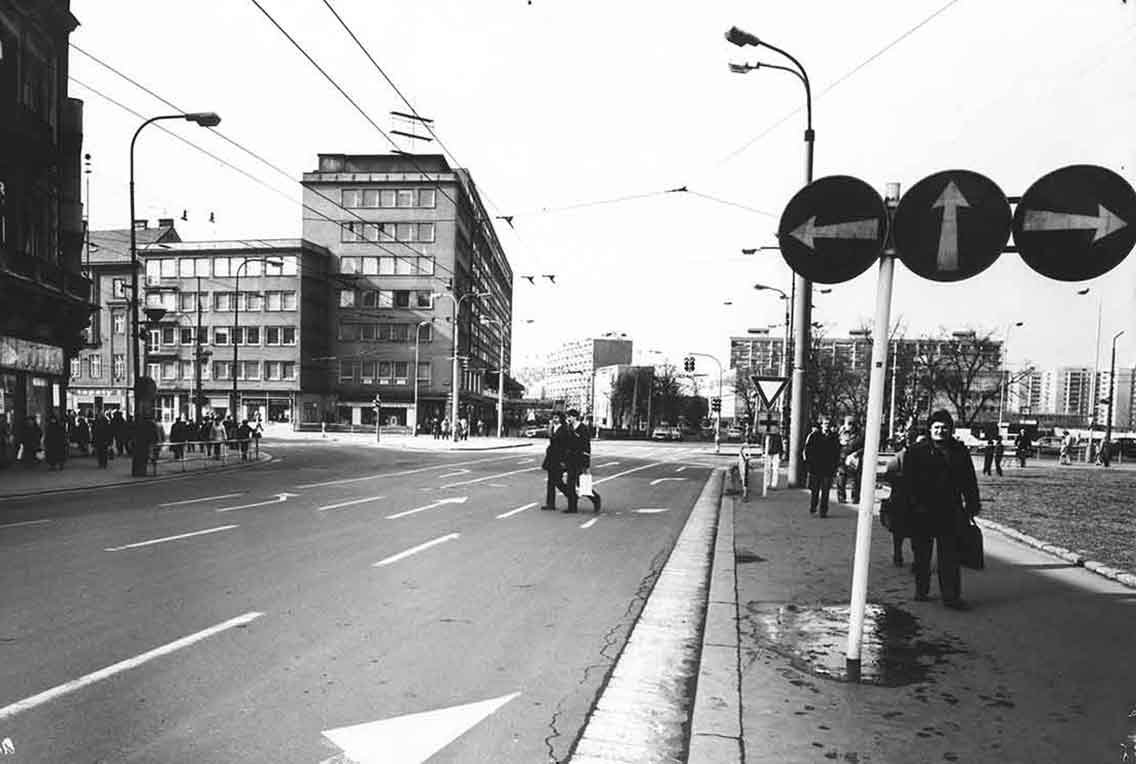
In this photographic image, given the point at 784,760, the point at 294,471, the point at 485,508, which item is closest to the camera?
the point at 784,760

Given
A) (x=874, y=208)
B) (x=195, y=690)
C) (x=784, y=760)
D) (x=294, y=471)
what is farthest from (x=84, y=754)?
(x=294, y=471)

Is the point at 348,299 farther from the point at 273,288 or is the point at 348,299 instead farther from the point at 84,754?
the point at 84,754

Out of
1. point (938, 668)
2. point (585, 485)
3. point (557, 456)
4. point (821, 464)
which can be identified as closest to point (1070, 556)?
point (821, 464)

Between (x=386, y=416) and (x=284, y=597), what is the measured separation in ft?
242

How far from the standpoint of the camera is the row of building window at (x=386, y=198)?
3095 inches

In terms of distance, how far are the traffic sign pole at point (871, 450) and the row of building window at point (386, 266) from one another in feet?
246

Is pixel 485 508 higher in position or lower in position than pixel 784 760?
lower

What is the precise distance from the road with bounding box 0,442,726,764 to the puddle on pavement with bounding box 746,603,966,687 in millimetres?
1214

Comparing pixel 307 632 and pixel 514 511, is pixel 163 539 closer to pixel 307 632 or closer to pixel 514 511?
pixel 307 632

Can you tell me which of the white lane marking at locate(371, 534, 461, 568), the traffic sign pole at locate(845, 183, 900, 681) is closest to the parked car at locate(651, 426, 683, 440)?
the white lane marking at locate(371, 534, 461, 568)

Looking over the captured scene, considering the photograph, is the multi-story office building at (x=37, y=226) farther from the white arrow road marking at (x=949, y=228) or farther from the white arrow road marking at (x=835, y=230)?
the white arrow road marking at (x=949, y=228)

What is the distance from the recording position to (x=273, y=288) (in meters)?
76.8

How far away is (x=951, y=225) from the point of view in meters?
4.51

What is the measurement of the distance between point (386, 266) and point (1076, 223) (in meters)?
78.3
